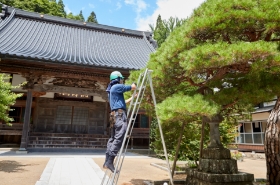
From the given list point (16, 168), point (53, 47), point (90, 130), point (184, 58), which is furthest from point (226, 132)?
point (53, 47)

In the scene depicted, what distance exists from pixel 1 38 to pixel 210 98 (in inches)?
434

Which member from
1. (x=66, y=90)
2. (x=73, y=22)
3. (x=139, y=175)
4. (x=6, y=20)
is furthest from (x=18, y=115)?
(x=139, y=175)

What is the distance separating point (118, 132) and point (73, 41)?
11.3 meters

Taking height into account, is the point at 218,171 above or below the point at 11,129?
below

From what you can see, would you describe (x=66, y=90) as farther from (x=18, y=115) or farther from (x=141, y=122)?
(x=141, y=122)

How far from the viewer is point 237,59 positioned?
8.86 ft

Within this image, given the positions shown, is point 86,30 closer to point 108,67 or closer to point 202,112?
point 108,67

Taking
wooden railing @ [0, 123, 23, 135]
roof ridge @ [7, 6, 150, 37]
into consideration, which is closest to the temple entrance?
wooden railing @ [0, 123, 23, 135]

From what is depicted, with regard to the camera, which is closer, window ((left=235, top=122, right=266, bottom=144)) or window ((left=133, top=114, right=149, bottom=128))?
window ((left=133, top=114, right=149, bottom=128))

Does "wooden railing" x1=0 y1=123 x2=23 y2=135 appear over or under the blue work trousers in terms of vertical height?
under

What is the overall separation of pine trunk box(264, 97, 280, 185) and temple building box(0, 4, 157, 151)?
636 cm

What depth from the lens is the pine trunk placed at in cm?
397

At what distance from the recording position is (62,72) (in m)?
9.35

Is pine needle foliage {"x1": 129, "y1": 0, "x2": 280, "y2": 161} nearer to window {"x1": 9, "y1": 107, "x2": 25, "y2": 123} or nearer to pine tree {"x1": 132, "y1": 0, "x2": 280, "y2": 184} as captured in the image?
pine tree {"x1": 132, "y1": 0, "x2": 280, "y2": 184}
